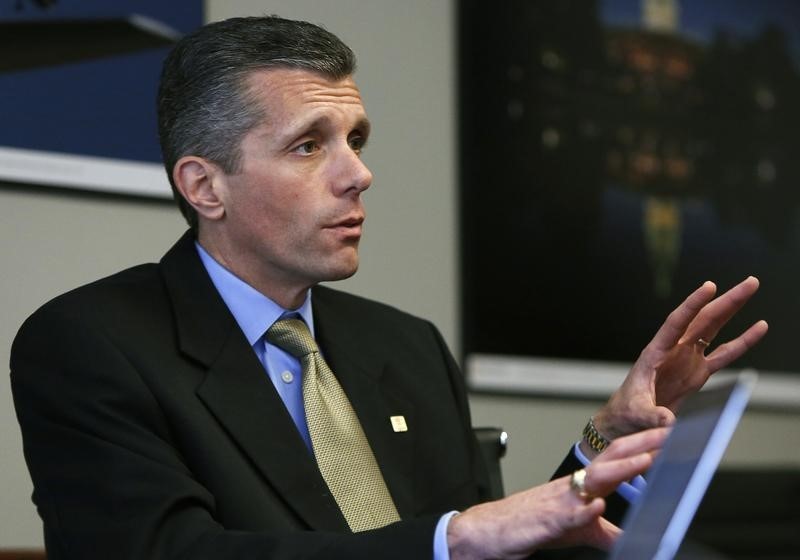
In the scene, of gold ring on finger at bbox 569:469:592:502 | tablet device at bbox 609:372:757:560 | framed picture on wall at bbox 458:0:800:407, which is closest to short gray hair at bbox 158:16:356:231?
gold ring on finger at bbox 569:469:592:502

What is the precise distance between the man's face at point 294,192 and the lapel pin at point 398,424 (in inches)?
11.3

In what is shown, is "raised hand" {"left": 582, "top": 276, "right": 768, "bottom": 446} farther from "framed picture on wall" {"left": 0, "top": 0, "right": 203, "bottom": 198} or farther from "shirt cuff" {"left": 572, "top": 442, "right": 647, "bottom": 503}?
"framed picture on wall" {"left": 0, "top": 0, "right": 203, "bottom": 198}

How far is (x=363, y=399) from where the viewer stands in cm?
240

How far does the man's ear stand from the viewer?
2463 mm

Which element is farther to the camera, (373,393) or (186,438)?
(373,393)

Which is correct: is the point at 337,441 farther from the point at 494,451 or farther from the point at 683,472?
the point at 683,472

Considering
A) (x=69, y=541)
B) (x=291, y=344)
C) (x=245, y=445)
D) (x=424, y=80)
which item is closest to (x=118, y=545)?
(x=69, y=541)

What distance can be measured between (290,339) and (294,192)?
0.27 m

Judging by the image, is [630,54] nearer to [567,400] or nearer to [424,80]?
[424,80]

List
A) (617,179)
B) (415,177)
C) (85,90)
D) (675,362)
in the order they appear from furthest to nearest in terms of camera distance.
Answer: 1. (617,179)
2. (415,177)
3. (85,90)
4. (675,362)

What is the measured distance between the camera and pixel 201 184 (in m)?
2.49

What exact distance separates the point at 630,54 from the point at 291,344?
2247 mm

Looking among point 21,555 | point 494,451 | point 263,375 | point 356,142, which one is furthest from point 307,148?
point 21,555

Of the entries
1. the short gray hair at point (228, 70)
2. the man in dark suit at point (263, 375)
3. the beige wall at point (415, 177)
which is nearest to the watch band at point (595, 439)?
the man in dark suit at point (263, 375)
